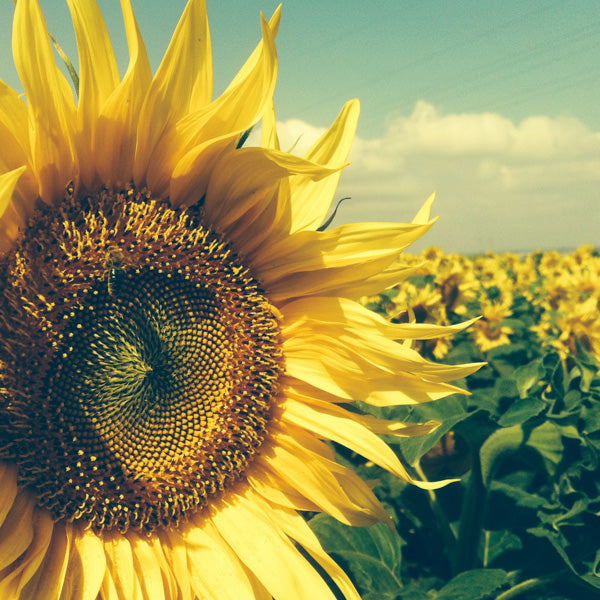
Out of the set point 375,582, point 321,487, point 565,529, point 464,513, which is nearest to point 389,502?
point 464,513

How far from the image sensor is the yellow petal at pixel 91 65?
146 centimetres

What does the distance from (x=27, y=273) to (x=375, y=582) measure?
1607 mm

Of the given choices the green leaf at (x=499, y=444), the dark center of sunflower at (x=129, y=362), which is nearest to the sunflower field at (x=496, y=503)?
the green leaf at (x=499, y=444)

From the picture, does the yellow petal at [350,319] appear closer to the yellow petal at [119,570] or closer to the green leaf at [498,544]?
the yellow petal at [119,570]

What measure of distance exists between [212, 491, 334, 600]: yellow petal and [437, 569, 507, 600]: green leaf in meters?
0.59

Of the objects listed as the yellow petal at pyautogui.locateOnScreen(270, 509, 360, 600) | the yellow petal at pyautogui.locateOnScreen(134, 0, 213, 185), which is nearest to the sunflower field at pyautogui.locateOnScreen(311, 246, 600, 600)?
the yellow petal at pyautogui.locateOnScreen(270, 509, 360, 600)

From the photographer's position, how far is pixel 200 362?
72.9 inches

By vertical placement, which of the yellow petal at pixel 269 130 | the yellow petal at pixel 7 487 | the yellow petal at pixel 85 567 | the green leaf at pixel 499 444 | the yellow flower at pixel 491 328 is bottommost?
the yellow flower at pixel 491 328

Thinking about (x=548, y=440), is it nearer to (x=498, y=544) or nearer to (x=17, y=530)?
(x=498, y=544)

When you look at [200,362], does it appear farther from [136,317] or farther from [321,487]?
[321,487]

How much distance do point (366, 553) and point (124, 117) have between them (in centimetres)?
189

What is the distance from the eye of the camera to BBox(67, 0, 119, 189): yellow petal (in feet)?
4.78

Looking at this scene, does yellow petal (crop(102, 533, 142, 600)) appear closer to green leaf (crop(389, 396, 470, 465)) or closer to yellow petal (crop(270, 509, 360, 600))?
yellow petal (crop(270, 509, 360, 600))

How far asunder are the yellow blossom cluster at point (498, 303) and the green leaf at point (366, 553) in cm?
104
